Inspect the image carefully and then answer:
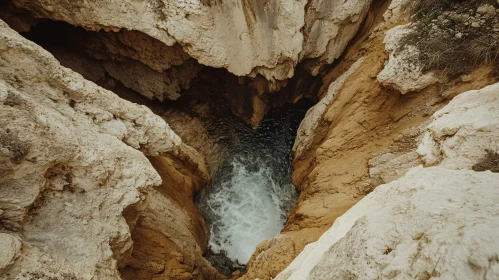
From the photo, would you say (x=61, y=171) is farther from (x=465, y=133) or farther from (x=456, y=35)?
(x=456, y=35)

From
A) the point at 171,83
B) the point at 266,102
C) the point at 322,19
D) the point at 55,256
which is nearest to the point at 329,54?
the point at 322,19

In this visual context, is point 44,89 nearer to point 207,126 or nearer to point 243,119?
point 207,126

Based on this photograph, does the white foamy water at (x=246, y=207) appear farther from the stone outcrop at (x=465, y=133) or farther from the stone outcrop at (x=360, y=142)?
the stone outcrop at (x=465, y=133)

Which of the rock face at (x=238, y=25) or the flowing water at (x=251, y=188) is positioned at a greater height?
the rock face at (x=238, y=25)

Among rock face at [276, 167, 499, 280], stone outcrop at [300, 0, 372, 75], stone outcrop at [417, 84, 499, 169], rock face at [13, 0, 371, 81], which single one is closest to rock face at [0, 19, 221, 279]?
rock face at [13, 0, 371, 81]

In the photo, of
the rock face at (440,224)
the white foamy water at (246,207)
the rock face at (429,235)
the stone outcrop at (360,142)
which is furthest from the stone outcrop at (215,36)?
the rock face at (429,235)
